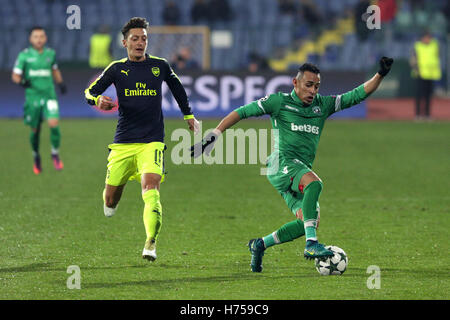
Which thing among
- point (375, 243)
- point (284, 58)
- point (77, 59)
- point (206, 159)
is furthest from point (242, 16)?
point (375, 243)

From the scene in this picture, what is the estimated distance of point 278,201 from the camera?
11.6 m

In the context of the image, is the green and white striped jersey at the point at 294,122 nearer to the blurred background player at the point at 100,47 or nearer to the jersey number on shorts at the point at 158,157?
the jersey number on shorts at the point at 158,157

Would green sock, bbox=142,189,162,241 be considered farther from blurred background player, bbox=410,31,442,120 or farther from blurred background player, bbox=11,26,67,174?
blurred background player, bbox=410,31,442,120

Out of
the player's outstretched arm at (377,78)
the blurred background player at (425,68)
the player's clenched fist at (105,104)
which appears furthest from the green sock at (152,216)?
the blurred background player at (425,68)

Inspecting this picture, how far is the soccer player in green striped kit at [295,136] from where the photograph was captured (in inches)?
280

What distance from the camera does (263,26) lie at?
29.5 m

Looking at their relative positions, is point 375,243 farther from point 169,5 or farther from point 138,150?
point 169,5

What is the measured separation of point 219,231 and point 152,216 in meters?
1.98

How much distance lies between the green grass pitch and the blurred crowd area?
12.4m

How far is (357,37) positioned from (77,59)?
9.52 m

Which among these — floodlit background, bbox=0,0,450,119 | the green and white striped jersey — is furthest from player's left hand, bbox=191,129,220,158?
floodlit background, bbox=0,0,450,119

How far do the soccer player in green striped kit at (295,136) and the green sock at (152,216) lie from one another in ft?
2.19

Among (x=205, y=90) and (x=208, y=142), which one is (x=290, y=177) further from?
(x=205, y=90)

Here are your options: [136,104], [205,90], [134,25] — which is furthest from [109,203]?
[205,90]
